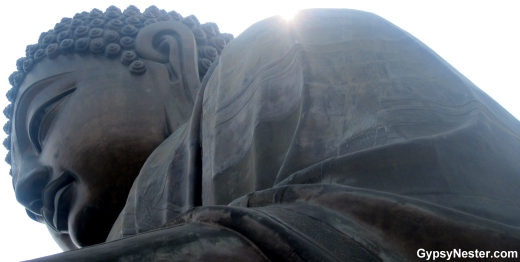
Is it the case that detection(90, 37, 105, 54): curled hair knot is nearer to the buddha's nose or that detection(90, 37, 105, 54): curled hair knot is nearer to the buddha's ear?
the buddha's ear

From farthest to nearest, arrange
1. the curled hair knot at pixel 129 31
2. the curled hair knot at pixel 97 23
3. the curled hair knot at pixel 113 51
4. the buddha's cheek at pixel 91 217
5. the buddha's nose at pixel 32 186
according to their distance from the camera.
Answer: the curled hair knot at pixel 97 23 < the curled hair knot at pixel 129 31 < the curled hair knot at pixel 113 51 < the buddha's nose at pixel 32 186 < the buddha's cheek at pixel 91 217

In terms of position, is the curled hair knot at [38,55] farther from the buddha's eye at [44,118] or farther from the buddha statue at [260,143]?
the buddha's eye at [44,118]

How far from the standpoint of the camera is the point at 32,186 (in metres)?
4.23

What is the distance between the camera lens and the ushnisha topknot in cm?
449

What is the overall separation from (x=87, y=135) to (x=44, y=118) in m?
0.33

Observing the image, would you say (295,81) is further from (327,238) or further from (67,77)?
(67,77)

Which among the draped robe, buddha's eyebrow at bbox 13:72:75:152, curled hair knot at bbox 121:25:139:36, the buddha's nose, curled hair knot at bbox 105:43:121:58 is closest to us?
the draped robe

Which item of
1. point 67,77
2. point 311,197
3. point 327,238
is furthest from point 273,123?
point 67,77

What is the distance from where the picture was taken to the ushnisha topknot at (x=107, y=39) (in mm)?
4492

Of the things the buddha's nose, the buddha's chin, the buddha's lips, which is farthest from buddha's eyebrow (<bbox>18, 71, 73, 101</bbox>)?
the buddha's chin

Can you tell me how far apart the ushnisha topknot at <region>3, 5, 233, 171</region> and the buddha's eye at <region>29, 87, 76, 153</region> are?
1.17 ft

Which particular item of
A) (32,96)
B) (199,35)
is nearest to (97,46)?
(32,96)

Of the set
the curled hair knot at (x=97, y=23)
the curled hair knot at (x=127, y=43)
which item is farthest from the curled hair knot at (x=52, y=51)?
the curled hair knot at (x=127, y=43)

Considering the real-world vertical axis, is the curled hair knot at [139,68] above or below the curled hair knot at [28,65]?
below
